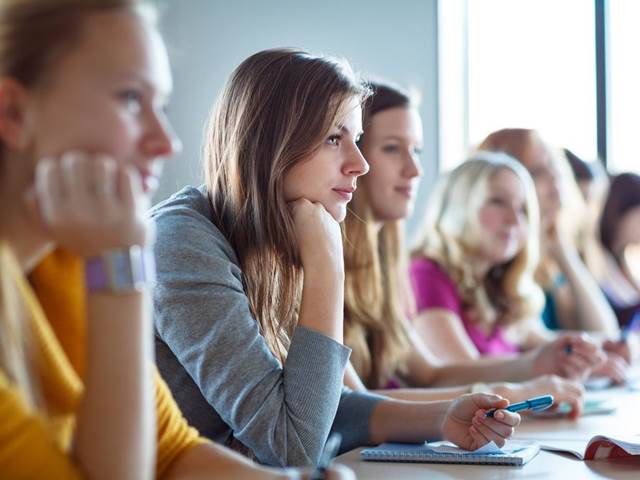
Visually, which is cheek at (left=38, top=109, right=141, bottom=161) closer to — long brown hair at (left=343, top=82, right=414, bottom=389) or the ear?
the ear

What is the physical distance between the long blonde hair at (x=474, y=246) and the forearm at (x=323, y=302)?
1.50 m

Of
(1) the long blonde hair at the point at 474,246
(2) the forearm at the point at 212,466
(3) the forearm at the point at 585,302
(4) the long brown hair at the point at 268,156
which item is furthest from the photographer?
(3) the forearm at the point at 585,302

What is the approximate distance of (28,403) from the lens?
36.0 inches

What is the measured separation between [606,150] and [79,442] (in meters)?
4.76

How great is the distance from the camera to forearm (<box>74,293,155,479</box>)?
93cm

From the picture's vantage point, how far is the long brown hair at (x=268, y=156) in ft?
5.32

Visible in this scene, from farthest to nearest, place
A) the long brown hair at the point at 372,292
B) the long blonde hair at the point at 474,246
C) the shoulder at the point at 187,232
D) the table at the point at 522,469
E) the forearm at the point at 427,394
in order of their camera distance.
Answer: the long blonde hair at the point at 474,246
the long brown hair at the point at 372,292
the forearm at the point at 427,394
the shoulder at the point at 187,232
the table at the point at 522,469

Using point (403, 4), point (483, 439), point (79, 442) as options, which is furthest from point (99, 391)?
point (403, 4)

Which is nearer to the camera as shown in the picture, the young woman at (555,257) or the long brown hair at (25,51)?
the long brown hair at (25,51)

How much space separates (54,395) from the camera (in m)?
1.00

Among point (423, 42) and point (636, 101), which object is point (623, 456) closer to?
point (423, 42)

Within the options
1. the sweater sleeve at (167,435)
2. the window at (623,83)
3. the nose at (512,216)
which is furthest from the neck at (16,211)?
the window at (623,83)

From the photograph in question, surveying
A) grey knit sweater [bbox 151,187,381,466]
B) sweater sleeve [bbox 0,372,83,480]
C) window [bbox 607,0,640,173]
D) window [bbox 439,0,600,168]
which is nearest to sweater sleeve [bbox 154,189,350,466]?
grey knit sweater [bbox 151,187,381,466]

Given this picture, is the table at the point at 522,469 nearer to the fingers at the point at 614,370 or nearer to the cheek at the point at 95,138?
the cheek at the point at 95,138
